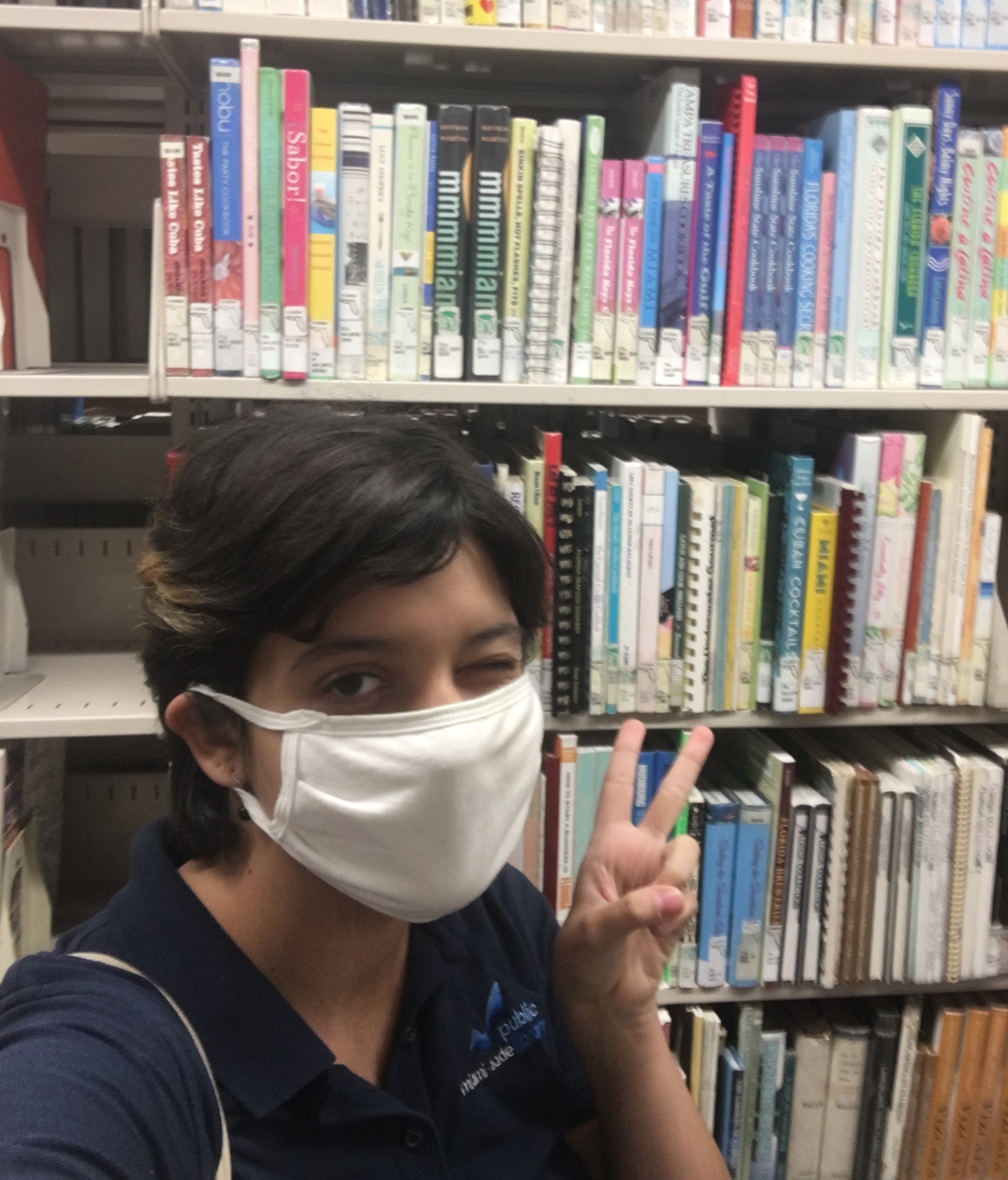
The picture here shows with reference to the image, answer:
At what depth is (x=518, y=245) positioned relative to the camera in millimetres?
1215

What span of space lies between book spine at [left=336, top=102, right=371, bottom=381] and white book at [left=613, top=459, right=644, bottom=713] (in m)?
0.35

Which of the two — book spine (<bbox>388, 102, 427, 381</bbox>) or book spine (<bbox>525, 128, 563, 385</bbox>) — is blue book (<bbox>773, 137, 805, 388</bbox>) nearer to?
book spine (<bbox>525, 128, 563, 385</bbox>)

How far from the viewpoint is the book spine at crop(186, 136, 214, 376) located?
116 centimetres

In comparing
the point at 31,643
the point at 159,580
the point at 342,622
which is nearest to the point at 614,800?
the point at 342,622

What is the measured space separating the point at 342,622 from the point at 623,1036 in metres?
0.46

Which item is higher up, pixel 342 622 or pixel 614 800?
pixel 342 622

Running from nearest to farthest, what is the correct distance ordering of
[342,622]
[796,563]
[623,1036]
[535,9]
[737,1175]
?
[342,622] < [623,1036] < [535,9] < [796,563] < [737,1175]

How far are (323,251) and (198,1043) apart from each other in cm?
86

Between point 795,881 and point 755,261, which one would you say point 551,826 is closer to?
point 795,881

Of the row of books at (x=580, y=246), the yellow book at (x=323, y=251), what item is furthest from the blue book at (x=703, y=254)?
the yellow book at (x=323, y=251)

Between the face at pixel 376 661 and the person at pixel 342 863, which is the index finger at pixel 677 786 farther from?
the face at pixel 376 661

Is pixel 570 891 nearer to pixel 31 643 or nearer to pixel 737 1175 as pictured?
pixel 737 1175

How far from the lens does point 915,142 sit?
1.25 meters

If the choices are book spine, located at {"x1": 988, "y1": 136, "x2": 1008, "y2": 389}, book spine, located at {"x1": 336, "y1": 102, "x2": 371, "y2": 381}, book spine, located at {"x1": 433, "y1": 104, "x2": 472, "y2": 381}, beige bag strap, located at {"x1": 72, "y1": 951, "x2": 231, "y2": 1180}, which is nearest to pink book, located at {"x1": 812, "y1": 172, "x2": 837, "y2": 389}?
book spine, located at {"x1": 988, "y1": 136, "x2": 1008, "y2": 389}
